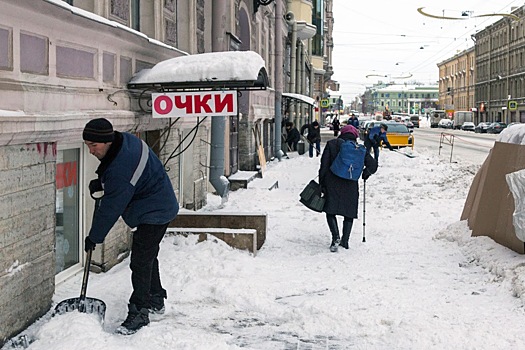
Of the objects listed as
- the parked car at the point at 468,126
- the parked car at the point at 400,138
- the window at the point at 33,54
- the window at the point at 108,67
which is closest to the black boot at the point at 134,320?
the window at the point at 33,54

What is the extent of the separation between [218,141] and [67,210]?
5674mm

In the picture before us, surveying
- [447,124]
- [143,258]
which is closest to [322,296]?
[143,258]

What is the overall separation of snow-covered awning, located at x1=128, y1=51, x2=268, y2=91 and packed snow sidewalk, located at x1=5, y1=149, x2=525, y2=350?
1714 mm

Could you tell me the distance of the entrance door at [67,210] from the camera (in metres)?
6.10

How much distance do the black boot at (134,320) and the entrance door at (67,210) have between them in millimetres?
1351

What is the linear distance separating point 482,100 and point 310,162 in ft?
221

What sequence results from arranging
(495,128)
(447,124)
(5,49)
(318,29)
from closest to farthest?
(5,49)
(318,29)
(495,128)
(447,124)

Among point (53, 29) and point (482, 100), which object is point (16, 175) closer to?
point (53, 29)

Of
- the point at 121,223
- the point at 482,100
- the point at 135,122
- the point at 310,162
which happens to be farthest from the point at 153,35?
the point at 482,100

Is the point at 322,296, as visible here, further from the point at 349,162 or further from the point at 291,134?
the point at 291,134

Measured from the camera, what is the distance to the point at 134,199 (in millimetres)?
4914

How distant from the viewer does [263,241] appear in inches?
326

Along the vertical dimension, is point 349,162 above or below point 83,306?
above

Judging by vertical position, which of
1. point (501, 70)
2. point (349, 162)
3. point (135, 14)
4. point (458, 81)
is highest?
point (458, 81)
